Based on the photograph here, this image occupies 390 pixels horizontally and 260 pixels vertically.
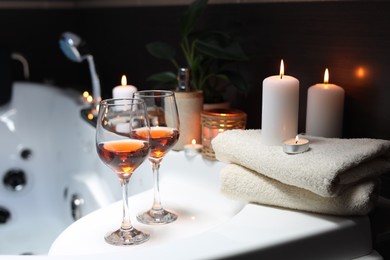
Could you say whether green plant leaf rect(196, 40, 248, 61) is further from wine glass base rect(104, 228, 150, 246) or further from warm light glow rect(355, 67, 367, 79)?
wine glass base rect(104, 228, 150, 246)

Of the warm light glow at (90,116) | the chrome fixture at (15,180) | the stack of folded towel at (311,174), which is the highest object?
the stack of folded towel at (311,174)

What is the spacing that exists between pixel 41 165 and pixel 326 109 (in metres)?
1.31

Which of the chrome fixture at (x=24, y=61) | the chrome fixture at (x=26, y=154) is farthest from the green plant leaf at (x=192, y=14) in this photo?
the chrome fixture at (x=24, y=61)

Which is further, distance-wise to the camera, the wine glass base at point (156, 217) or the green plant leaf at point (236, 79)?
the green plant leaf at point (236, 79)

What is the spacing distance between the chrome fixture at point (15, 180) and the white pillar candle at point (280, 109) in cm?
132

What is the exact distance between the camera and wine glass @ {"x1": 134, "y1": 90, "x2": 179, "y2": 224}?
0.89 meters

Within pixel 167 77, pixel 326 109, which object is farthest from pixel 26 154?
pixel 326 109

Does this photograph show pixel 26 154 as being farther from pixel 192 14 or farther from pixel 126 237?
pixel 126 237

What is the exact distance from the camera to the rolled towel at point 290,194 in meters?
0.76

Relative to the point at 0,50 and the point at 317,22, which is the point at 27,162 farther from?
the point at 317,22

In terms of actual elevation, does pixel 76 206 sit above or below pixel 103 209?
below

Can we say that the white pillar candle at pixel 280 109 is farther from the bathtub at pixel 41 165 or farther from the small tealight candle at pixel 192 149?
the bathtub at pixel 41 165

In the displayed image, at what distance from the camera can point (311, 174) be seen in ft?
2.42

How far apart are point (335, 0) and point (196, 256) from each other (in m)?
0.63
